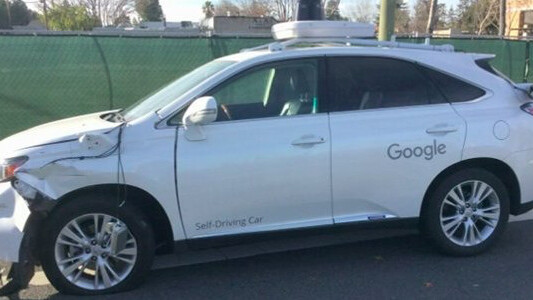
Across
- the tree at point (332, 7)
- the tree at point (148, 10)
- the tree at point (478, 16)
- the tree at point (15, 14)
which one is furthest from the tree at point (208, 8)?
the tree at point (332, 7)

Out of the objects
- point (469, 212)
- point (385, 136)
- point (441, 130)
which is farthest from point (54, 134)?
point (469, 212)

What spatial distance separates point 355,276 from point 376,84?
150 centimetres

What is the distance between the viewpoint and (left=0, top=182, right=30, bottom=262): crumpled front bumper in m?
3.87

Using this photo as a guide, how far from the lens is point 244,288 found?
4285mm

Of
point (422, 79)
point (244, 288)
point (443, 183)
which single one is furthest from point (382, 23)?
point (244, 288)

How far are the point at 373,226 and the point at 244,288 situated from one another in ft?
3.67

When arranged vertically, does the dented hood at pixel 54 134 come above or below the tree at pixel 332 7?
below

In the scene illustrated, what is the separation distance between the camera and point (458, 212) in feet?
15.7

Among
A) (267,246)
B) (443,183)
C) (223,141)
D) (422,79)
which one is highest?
(422,79)

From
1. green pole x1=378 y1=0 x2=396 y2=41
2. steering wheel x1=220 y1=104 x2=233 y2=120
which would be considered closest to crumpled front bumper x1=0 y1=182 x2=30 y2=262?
steering wheel x1=220 y1=104 x2=233 y2=120

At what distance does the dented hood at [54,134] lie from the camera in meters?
4.07

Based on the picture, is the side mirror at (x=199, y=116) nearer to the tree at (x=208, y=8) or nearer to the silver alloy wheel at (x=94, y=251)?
the silver alloy wheel at (x=94, y=251)

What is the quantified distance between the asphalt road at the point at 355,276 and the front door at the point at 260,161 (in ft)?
1.37

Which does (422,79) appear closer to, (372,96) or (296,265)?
(372,96)
